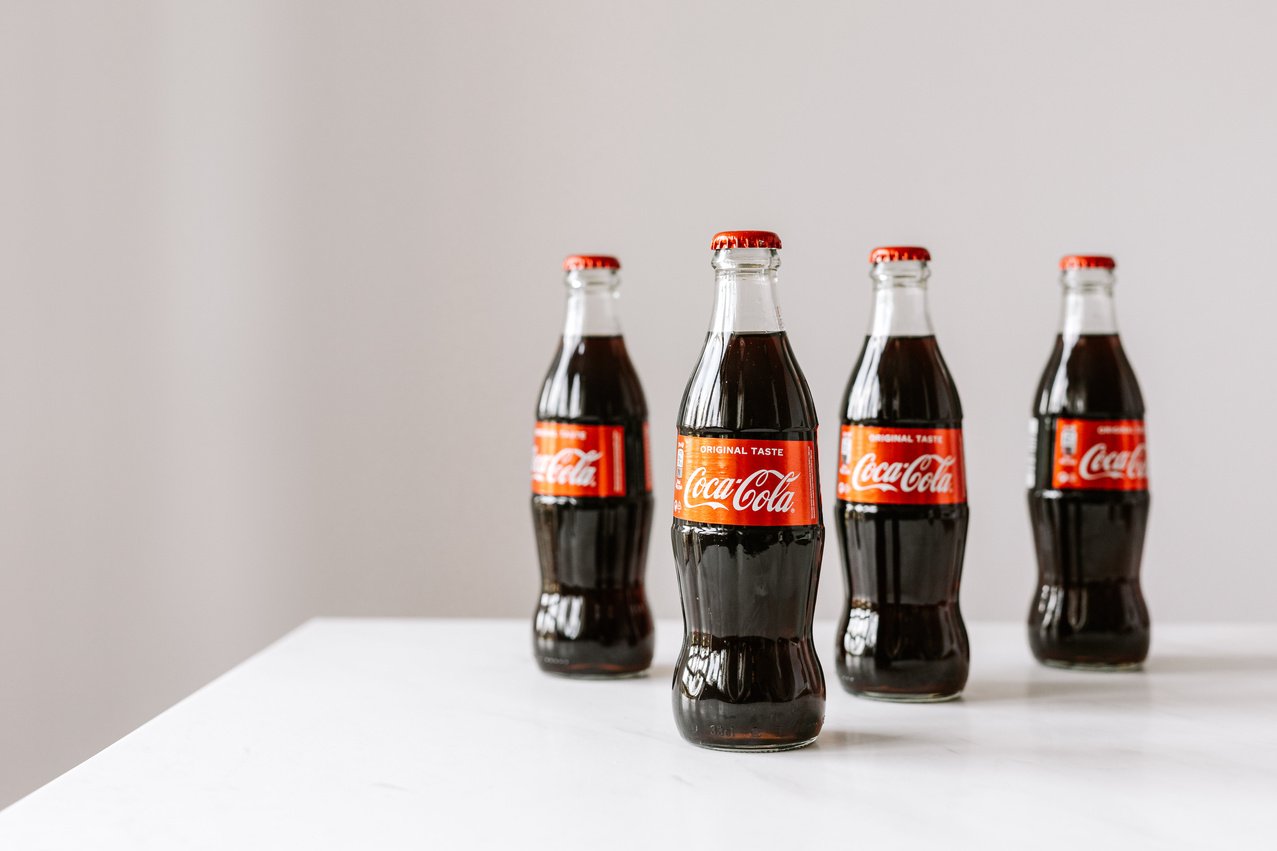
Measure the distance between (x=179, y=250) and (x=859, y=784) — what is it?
5.64ft

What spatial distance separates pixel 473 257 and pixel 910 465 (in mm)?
1184

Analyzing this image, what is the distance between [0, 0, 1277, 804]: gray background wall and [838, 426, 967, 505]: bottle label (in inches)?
36.9

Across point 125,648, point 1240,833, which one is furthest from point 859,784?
point 125,648

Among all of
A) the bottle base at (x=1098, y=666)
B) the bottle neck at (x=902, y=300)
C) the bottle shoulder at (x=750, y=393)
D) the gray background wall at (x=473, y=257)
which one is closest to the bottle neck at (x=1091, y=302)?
the bottle neck at (x=902, y=300)

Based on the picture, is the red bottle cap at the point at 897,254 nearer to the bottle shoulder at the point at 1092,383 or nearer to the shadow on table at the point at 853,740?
the bottle shoulder at the point at 1092,383

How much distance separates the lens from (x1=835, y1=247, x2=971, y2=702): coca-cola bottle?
1.25m

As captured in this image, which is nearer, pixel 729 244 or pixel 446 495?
pixel 729 244

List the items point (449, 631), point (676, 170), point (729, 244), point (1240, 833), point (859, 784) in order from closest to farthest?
point (1240, 833)
point (859, 784)
point (729, 244)
point (449, 631)
point (676, 170)

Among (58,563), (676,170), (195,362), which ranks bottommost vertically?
(58,563)

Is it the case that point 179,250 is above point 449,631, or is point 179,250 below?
above

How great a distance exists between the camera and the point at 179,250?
222 cm

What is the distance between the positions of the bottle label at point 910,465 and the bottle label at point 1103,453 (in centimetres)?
25

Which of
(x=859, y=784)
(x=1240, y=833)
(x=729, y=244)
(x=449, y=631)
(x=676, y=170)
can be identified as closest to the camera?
(x=1240, y=833)

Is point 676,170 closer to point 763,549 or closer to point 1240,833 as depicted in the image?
point 763,549
